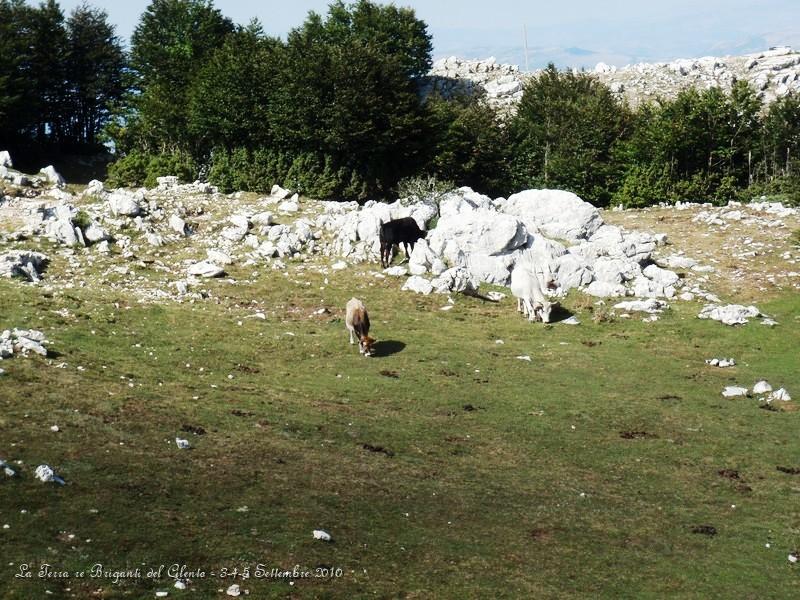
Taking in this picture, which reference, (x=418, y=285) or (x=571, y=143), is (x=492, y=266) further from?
(x=571, y=143)

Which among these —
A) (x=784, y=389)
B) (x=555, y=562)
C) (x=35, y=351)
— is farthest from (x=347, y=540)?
(x=784, y=389)

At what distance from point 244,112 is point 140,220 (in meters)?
19.7

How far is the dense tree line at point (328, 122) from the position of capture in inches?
2411

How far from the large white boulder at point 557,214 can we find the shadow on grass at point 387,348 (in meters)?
16.5

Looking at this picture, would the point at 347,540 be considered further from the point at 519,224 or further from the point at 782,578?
the point at 519,224

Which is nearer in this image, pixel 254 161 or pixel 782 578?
pixel 782 578

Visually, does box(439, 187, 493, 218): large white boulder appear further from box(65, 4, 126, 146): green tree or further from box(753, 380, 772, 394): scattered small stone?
box(65, 4, 126, 146): green tree

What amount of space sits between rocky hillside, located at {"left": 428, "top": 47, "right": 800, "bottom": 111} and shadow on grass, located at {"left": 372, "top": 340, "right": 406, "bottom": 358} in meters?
75.2

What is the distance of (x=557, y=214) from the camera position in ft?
161

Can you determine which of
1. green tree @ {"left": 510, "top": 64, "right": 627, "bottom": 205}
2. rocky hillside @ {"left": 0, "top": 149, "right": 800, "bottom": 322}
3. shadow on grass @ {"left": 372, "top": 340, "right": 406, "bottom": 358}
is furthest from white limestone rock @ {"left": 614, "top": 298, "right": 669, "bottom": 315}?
green tree @ {"left": 510, "top": 64, "right": 627, "bottom": 205}

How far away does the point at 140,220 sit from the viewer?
45.6 meters

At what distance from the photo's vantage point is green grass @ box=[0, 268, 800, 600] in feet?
50.6

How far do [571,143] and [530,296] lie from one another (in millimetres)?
38554

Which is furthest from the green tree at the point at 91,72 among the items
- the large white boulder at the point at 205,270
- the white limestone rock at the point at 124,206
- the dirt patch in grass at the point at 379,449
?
the dirt patch in grass at the point at 379,449
